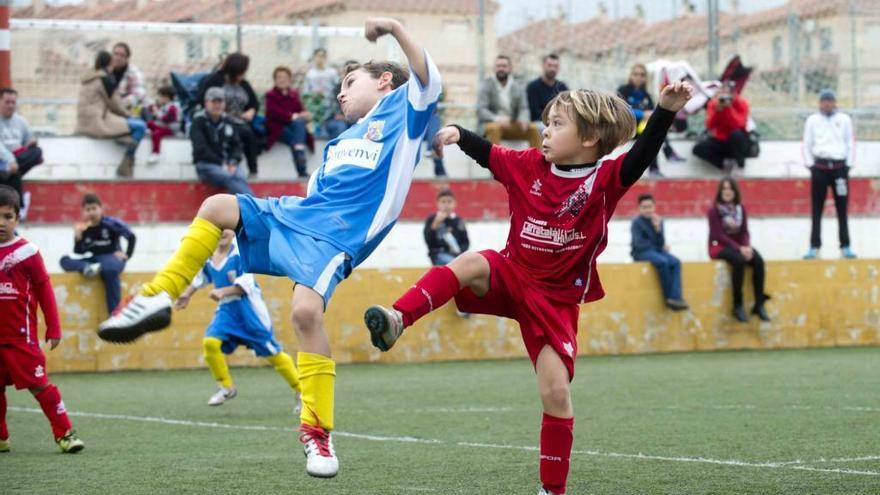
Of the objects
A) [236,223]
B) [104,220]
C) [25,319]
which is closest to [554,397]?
[236,223]

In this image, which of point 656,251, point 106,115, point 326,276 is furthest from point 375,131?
point 106,115

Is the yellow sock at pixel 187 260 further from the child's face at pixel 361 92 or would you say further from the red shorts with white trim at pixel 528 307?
the red shorts with white trim at pixel 528 307

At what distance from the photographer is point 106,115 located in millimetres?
17844

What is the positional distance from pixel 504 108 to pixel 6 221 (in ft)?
36.4

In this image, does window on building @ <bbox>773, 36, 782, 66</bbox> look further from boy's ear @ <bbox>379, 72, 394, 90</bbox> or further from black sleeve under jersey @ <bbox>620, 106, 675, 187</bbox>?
black sleeve under jersey @ <bbox>620, 106, 675, 187</bbox>

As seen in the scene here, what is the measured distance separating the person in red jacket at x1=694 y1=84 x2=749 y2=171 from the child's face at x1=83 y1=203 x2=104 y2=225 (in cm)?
880

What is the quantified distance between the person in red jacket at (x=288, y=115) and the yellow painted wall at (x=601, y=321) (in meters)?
2.79

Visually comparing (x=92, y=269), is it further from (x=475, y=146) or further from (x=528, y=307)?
(x=528, y=307)

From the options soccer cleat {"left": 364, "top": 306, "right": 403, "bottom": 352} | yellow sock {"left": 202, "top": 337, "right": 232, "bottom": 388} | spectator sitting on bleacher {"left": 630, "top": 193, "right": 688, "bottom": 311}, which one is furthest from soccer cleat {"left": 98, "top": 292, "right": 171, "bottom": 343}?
spectator sitting on bleacher {"left": 630, "top": 193, "right": 688, "bottom": 311}

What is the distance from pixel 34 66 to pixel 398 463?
12626 millimetres

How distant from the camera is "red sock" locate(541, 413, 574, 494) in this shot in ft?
20.2

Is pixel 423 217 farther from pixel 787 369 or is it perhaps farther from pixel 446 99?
pixel 787 369

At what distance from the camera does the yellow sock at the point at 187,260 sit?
6.02 m

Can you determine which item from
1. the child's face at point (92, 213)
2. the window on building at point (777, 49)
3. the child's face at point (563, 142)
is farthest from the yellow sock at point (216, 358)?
the window on building at point (777, 49)
